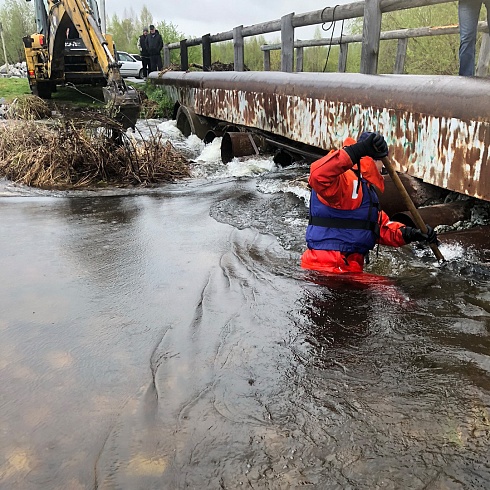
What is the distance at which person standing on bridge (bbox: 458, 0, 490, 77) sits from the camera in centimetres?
541

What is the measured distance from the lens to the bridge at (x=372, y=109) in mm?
4121

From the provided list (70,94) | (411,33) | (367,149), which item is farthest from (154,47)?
(367,149)

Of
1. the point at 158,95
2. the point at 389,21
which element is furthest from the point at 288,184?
the point at 389,21

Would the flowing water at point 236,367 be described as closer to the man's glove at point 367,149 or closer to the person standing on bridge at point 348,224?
the person standing on bridge at point 348,224

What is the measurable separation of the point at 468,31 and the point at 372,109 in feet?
4.71

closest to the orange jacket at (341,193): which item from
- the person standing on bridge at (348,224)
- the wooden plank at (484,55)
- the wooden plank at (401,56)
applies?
the person standing on bridge at (348,224)

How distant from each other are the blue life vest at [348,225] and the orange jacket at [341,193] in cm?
4

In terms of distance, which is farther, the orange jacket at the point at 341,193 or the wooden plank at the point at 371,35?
the wooden plank at the point at 371,35

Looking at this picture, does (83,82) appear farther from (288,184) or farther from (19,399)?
(19,399)

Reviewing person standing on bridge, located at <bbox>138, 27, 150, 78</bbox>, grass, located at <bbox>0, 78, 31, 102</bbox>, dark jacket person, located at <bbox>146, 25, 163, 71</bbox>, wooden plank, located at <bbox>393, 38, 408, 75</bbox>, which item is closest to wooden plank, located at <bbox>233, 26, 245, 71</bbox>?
wooden plank, located at <bbox>393, 38, 408, 75</bbox>

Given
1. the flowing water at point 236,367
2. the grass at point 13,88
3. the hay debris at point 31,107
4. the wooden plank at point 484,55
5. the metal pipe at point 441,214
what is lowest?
the flowing water at point 236,367

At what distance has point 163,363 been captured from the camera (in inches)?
105

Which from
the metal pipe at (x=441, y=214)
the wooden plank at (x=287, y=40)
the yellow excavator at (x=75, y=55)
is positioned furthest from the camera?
the yellow excavator at (x=75, y=55)

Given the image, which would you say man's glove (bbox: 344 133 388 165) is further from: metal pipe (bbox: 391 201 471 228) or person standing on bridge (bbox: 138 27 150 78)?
person standing on bridge (bbox: 138 27 150 78)
